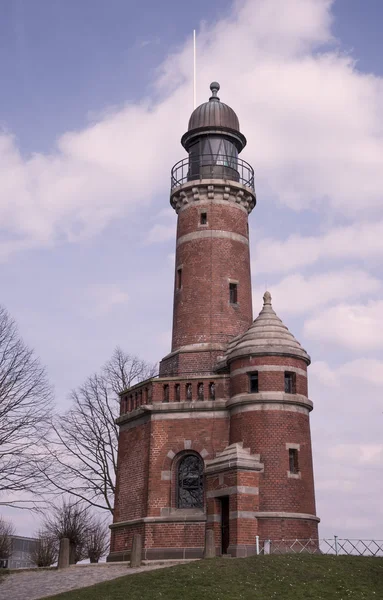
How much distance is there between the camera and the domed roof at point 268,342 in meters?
30.7

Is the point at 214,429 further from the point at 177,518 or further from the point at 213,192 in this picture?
the point at 213,192

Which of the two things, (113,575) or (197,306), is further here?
(197,306)

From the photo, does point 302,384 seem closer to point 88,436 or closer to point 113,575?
point 113,575

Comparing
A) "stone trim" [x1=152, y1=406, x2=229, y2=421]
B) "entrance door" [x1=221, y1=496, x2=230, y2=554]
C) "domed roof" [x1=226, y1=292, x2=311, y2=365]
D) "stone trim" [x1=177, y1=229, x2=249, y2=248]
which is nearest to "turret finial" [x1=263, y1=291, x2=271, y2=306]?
"domed roof" [x1=226, y1=292, x2=311, y2=365]

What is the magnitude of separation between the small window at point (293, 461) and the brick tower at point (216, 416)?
0.04 m

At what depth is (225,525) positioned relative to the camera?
94.8ft

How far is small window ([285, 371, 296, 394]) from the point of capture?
3078 cm

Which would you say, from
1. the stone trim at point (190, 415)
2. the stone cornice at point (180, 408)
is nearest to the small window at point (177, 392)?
the stone cornice at point (180, 408)

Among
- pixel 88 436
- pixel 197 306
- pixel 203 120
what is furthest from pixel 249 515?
pixel 203 120

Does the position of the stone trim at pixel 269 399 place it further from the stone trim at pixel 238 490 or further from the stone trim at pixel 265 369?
the stone trim at pixel 238 490

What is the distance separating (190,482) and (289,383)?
5.78 metres

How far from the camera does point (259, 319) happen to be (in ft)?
107

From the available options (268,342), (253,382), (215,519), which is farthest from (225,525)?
(268,342)

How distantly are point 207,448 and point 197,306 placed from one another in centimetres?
744
